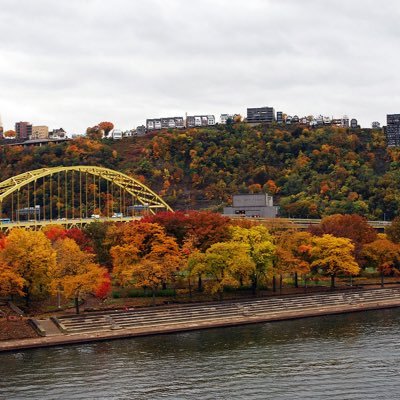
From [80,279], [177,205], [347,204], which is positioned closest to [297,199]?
[347,204]

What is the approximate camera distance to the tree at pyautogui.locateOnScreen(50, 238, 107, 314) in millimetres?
57312

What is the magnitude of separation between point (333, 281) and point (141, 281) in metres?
21.8

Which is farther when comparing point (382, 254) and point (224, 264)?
point (382, 254)

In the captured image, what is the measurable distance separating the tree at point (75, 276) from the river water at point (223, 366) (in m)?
7.89

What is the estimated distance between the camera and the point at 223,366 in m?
43.7

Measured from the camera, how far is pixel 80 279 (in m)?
57.3

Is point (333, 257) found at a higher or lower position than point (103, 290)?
higher

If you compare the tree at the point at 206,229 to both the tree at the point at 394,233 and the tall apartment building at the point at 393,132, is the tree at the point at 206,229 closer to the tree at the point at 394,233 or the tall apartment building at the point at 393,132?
the tree at the point at 394,233

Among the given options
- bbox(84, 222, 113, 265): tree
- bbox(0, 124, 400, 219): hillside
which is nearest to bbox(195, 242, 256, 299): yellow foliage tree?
bbox(84, 222, 113, 265): tree

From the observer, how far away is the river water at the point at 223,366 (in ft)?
126

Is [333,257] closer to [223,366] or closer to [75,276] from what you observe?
[75,276]

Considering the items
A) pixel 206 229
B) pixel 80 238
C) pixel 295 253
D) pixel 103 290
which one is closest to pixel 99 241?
pixel 80 238

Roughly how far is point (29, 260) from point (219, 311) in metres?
17.4

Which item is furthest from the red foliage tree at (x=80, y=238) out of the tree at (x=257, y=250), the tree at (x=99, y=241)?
the tree at (x=257, y=250)
